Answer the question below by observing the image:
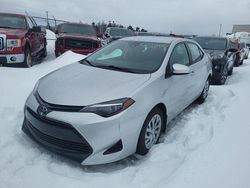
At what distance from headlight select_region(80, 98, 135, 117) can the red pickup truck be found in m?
5.27

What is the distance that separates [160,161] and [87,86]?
1288mm

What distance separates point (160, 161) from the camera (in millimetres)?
3277

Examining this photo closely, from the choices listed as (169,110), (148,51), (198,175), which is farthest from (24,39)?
(198,175)

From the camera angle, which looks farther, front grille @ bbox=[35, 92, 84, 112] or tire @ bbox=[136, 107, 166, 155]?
tire @ bbox=[136, 107, 166, 155]

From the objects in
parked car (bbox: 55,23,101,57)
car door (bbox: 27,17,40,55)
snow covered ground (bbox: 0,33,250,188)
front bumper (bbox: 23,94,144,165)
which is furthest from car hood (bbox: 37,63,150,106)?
parked car (bbox: 55,23,101,57)

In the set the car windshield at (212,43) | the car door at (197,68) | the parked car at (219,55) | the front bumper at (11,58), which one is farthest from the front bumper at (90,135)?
the car windshield at (212,43)

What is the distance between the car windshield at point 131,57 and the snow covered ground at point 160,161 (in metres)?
1.12

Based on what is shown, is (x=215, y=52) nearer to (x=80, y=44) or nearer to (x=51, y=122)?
(x=80, y=44)

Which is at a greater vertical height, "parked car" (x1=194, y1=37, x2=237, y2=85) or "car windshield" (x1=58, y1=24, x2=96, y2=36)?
"car windshield" (x1=58, y1=24, x2=96, y2=36)

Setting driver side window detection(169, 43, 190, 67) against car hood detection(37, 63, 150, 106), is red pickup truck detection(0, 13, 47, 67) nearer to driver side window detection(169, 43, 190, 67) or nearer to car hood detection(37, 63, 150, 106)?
car hood detection(37, 63, 150, 106)

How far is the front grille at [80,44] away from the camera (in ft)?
33.5

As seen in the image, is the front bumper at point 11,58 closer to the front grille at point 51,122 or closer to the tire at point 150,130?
the front grille at point 51,122

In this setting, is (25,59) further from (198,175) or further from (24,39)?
(198,175)

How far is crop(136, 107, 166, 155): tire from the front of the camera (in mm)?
3264
